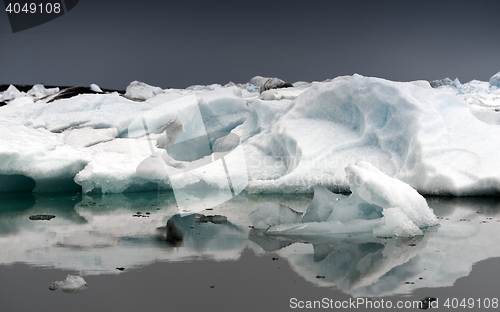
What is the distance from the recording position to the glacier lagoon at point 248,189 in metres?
2.57

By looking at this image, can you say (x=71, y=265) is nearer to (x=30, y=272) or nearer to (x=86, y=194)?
(x=30, y=272)

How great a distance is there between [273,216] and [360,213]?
0.56 metres

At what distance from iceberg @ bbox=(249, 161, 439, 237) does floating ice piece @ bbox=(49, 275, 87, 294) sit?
53.0 inches

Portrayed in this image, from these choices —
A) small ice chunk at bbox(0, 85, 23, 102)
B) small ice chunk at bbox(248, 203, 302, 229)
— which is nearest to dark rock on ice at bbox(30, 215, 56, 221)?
small ice chunk at bbox(248, 203, 302, 229)

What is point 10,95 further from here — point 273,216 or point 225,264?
point 225,264

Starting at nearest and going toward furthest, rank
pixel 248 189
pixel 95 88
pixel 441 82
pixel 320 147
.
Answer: pixel 248 189, pixel 320 147, pixel 95 88, pixel 441 82

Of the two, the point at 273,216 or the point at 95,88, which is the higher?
the point at 273,216

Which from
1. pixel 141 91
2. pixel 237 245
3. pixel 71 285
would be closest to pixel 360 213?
pixel 237 245

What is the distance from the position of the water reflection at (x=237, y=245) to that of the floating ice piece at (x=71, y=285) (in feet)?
0.69

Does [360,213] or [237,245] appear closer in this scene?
[237,245]

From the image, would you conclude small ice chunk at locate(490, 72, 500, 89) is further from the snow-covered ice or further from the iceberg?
the iceberg

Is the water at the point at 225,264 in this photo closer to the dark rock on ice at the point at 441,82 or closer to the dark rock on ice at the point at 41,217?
the dark rock on ice at the point at 41,217

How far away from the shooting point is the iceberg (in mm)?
3340

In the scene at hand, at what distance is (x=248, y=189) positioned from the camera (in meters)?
5.28
